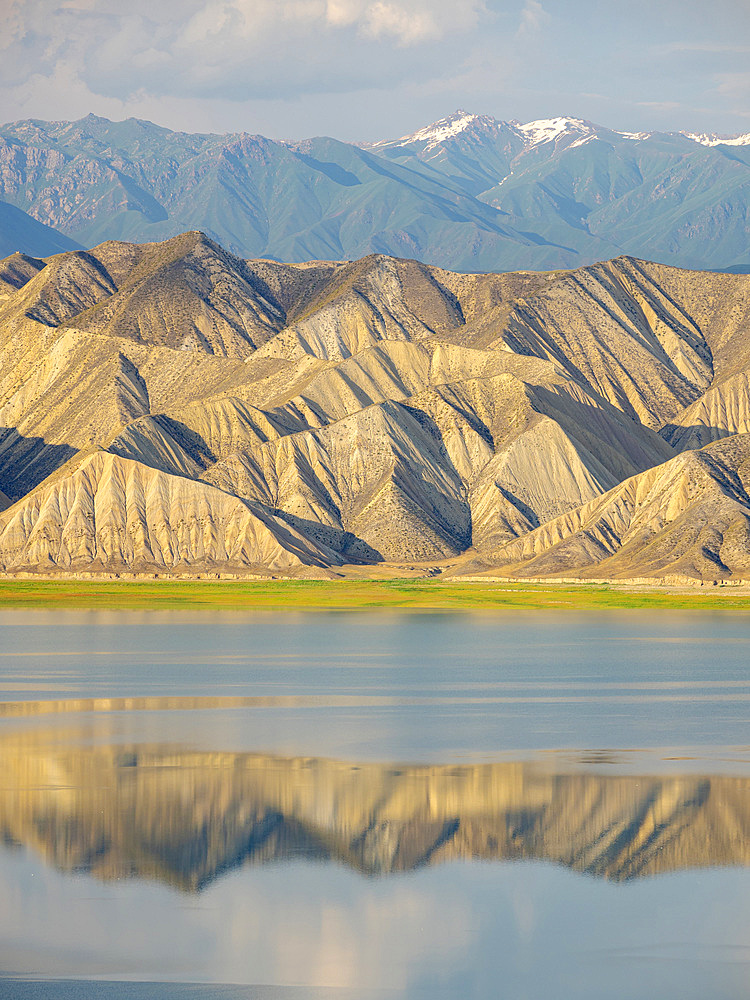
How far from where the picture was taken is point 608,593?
149125mm

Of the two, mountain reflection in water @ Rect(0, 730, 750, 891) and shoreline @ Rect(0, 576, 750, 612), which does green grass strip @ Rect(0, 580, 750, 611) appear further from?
mountain reflection in water @ Rect(0, 730, 750, 891)

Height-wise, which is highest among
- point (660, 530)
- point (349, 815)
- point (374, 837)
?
point (374, 837)

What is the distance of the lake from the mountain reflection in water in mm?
107

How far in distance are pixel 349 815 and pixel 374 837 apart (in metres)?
2.28

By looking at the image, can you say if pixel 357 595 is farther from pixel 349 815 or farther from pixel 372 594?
pixel 349 815

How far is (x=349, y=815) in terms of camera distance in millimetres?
38406

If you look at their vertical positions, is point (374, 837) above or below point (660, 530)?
above

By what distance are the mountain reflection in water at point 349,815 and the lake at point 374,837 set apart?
107mm

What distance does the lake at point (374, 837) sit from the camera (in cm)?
2659

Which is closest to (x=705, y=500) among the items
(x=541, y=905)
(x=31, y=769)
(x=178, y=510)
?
(x=178, y=510)

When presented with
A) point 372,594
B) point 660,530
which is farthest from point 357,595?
point 660,530

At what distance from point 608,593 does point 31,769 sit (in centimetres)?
10909

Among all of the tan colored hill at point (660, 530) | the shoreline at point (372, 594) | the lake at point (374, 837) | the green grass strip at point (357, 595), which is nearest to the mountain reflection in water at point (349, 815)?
the lake at point (374, 837)

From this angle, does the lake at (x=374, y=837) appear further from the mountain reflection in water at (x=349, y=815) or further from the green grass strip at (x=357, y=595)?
the green grass strip at (x=357, y=595)
